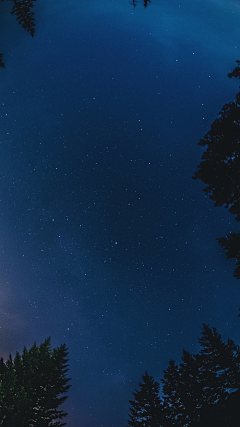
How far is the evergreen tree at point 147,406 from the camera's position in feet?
33.7

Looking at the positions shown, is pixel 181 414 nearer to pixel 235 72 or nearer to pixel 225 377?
pixel 225 377

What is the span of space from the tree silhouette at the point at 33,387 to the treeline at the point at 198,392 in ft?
11.9

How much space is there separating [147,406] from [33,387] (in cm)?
531

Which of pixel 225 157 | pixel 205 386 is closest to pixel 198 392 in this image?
pixel 205 386

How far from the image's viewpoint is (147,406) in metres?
10.6

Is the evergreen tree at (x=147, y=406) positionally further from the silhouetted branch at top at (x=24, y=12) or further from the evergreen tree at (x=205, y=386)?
the silhouetted branch at top at (x=24, y=12)

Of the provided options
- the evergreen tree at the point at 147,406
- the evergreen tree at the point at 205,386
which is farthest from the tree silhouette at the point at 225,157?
the evergreen tree at the point at 147,406

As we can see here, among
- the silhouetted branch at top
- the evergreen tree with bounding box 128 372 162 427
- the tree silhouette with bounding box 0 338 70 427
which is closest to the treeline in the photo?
the evergreen tree with bounding box 128 372 162 427

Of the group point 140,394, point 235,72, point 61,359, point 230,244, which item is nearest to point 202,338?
point 140,394

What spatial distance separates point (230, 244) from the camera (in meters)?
6.20

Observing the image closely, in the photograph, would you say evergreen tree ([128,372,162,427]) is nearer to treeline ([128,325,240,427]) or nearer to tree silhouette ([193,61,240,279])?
treeline ([128,325,240,427])

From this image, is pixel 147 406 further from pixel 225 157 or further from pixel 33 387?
pixel 225 157

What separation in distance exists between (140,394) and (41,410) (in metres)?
4.50

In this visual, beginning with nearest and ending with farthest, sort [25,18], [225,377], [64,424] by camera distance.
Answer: [25,18]
[225,377]
[64,424]
